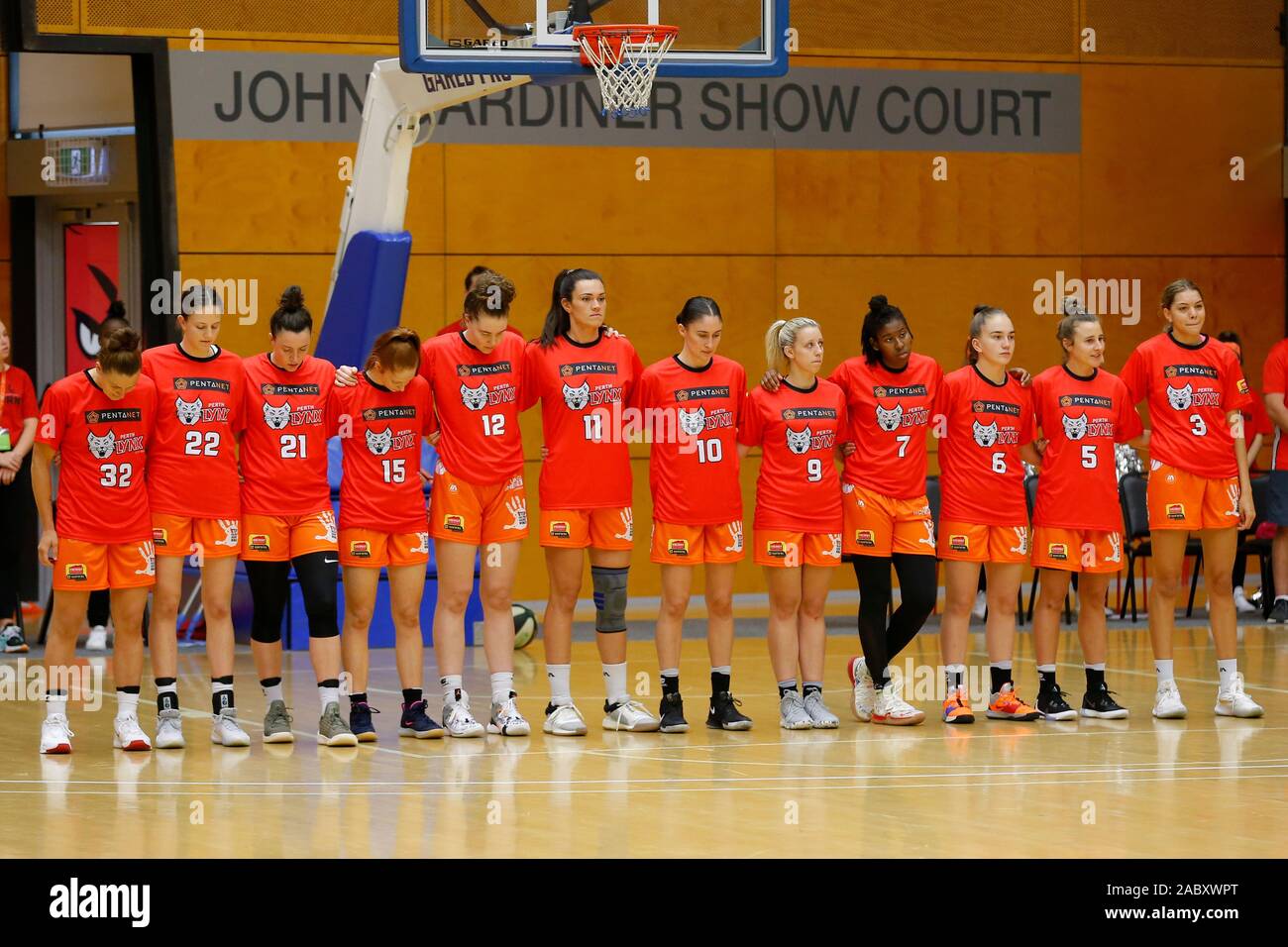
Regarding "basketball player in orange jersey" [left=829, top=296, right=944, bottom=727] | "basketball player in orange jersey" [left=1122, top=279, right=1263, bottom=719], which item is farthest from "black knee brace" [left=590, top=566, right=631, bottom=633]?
"basketball player in orange jersey" [left=1122, top=279, right=1263, bottom=719]

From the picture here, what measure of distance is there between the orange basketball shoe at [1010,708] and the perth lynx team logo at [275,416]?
3.39m

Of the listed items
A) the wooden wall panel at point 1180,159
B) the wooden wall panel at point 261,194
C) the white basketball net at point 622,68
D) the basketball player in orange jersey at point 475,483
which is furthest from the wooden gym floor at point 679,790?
the wooden wall panel at point 1180,159

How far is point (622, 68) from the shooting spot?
10.1 metres

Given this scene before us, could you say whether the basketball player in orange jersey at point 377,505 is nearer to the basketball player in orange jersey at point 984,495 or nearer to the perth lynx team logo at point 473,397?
the perth lynx team logo at point 473,397

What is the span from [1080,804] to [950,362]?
9164 millimetres

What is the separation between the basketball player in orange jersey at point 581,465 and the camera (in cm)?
808

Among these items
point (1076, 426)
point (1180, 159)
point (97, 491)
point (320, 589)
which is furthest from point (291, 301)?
point (1180, 159)

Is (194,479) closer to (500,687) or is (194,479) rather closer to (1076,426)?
(500,687)

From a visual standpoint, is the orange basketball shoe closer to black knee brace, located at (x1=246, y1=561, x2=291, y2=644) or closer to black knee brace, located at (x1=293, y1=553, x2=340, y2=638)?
black knee brace, located at (x1=293, y1=553, x2=340, y2=638)

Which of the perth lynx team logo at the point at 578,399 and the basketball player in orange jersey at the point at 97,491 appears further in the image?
the perth lynx team logo at the point at 578,399

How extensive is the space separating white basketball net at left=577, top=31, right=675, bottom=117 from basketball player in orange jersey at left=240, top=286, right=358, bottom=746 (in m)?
2.77

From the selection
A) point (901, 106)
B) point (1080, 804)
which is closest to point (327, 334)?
point (901, 106)
